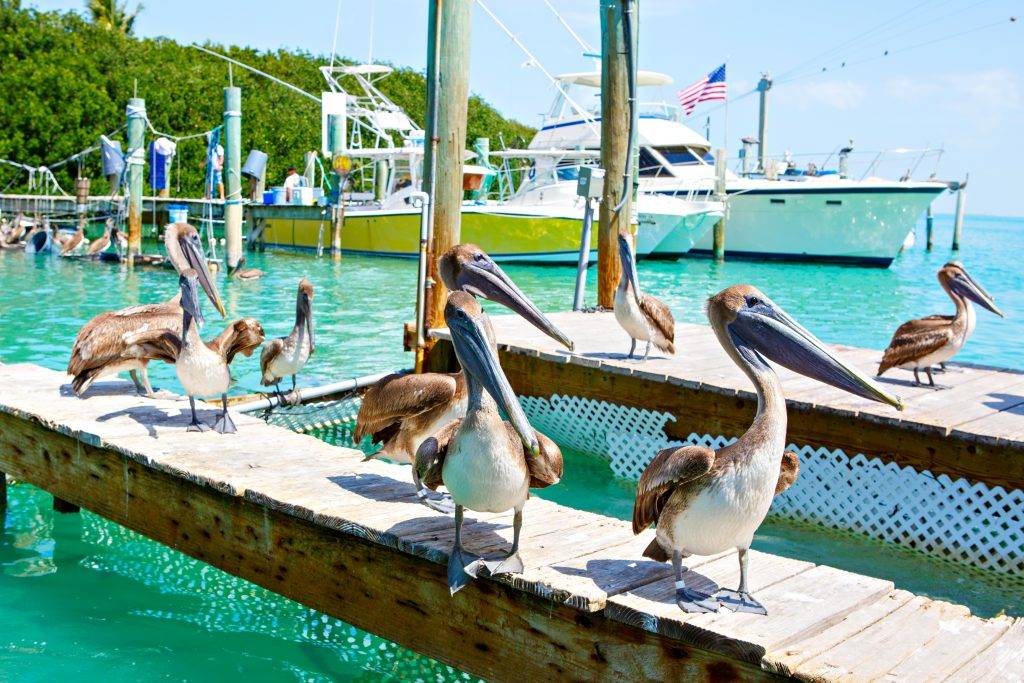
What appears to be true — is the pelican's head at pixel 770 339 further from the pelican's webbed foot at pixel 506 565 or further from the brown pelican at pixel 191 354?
the brown pelican at pixel 191 354

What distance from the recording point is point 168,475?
4969 mm

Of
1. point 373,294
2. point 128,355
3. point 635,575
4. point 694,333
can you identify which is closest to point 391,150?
point 373,294

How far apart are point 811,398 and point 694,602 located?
11.8ft

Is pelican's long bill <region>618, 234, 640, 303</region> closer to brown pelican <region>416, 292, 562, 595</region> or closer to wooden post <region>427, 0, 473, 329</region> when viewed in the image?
wooden post <region>427, 0, 473, 329</region>

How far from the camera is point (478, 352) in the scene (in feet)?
11.4

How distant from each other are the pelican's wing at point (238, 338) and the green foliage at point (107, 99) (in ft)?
79.9

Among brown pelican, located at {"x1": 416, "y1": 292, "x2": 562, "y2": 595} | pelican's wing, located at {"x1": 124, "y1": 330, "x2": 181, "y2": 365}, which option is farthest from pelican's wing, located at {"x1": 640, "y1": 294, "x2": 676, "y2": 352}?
brown pelican, located at {"x1": 416, "y1": 292, "x2": 562, "y2": 595}

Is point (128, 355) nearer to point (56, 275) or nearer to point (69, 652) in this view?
point (69, 652)

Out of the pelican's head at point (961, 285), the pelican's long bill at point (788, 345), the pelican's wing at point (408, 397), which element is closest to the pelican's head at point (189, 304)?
the pelican's wing at point (408, 397)

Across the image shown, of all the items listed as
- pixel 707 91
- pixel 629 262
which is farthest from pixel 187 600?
pixel 707 91

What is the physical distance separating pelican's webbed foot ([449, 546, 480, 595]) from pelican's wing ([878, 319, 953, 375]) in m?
4.38

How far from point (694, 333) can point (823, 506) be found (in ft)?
10.4

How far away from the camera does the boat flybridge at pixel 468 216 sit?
25.9 metres

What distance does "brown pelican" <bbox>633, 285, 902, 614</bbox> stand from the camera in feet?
10.3
